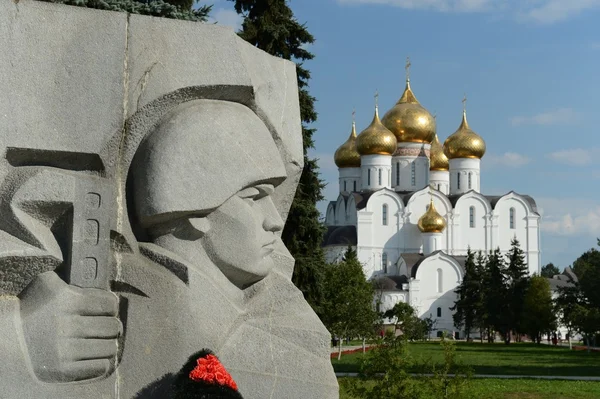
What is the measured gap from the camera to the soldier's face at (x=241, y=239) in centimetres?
450

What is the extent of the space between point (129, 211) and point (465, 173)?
5506 centimetres

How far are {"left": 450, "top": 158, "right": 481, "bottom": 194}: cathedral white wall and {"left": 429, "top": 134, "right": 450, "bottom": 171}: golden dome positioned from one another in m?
1.09

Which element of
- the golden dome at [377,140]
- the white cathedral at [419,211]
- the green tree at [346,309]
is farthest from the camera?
the white cathedral at [419,211]

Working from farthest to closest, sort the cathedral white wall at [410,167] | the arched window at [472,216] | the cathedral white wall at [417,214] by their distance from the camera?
the arched window at [472,216], the cathedral white wall at [417,214], the cathedral white wall at [410,167]

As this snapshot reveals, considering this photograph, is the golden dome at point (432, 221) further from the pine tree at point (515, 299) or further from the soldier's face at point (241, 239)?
the soldier's face at point (241, 239)

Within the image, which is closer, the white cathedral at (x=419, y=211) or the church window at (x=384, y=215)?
the white cathedral at (x=419, y=211)

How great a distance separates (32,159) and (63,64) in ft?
1.52

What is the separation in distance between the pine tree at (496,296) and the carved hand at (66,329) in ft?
147

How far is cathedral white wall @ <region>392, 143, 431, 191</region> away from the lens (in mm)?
57031

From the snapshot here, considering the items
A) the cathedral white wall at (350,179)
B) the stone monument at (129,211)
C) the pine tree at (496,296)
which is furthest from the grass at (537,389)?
the cathedral white wall at (350,179)

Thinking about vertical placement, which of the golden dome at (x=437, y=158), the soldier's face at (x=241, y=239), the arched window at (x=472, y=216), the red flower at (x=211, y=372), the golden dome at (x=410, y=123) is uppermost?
the golden dome at (x=410, y=123)

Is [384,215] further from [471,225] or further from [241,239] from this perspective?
[241,239]

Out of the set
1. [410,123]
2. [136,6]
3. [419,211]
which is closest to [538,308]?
[419,211]

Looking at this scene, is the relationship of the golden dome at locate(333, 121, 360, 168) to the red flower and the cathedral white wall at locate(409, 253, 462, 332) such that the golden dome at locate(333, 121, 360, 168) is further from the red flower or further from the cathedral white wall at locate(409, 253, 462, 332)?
the red flower
